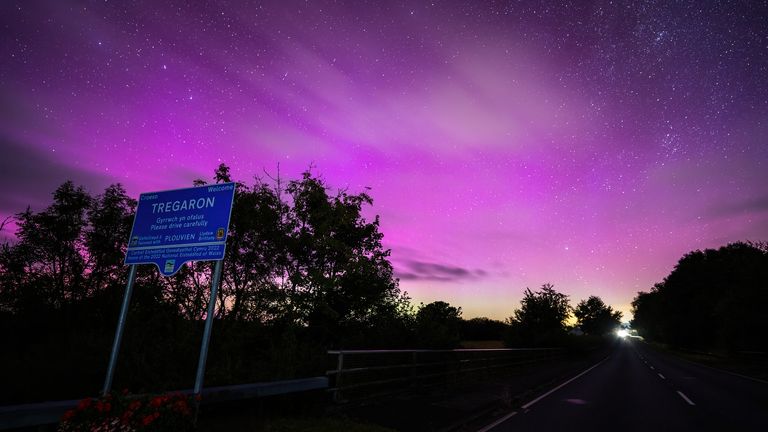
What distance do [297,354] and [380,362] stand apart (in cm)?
215

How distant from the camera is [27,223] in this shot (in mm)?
24844

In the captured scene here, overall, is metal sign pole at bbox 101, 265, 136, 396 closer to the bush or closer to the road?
the bush

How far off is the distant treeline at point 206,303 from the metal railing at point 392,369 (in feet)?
1.80

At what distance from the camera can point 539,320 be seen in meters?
34.3

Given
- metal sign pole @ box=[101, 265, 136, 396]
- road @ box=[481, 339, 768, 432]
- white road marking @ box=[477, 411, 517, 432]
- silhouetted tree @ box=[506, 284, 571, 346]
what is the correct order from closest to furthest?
1. metal sign pole @ box=[101, 265, 136, 396]
2. white road marking @ box=[477, 411, 517, 432]
3. road @ box=[481, 339, 768, 432]
4. silhouetted tree @ box=[506, 284, 571, 346]

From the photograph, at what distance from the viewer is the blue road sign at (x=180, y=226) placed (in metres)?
5.29

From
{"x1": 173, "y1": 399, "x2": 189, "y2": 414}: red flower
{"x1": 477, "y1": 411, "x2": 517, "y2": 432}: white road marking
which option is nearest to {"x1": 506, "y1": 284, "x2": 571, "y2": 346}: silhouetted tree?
{"x1": 477, "y1": 411, "x2": 517, "y2": 432}: white road marking

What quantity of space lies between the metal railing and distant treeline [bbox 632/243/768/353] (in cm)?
3554

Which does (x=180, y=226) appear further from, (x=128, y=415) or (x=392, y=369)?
(x=392, y=369)

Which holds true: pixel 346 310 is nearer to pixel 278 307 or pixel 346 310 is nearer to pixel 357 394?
pixel 278 307

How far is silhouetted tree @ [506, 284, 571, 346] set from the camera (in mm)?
32812

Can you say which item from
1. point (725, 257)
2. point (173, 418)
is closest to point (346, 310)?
point (173, 418)

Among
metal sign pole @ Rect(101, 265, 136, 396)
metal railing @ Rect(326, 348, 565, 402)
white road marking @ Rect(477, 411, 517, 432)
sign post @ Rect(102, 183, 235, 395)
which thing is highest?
sign post @ Rect(102, 183, 235, 395)

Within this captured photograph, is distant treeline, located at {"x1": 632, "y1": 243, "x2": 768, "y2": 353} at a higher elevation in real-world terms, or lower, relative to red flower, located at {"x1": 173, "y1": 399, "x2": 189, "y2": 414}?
higher
